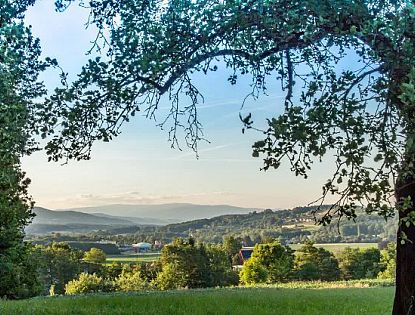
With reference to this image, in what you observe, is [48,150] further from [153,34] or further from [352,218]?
[352,218]

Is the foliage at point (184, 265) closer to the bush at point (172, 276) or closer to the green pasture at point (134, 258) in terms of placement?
the bush at point (172, 276)

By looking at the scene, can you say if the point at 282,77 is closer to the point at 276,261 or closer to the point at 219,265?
the point at 219,265

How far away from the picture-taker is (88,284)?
22.6 metres

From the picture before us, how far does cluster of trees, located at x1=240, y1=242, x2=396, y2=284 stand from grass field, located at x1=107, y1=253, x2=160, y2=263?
4.69 meters

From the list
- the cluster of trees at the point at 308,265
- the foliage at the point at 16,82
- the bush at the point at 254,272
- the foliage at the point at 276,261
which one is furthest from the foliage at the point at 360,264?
the foliage at the point at 16,82

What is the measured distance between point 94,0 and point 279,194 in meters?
5.15

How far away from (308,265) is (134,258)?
8.89 meters

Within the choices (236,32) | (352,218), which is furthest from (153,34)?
(352,218)

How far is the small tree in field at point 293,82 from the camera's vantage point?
3.23m

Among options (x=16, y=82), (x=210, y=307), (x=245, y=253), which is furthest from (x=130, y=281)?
(x=16, y=82)

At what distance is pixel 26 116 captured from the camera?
385 centimetres

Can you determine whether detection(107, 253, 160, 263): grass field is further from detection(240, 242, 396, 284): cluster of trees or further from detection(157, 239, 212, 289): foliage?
detection(240, 242, 396, 284): cluster of trees

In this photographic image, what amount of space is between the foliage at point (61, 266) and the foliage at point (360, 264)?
13.0m

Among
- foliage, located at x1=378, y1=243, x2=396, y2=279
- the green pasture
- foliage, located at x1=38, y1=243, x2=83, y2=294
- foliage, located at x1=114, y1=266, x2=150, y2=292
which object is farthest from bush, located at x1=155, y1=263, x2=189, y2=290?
foliage, located at x1=378, y1=243, x2=396, y2=279
